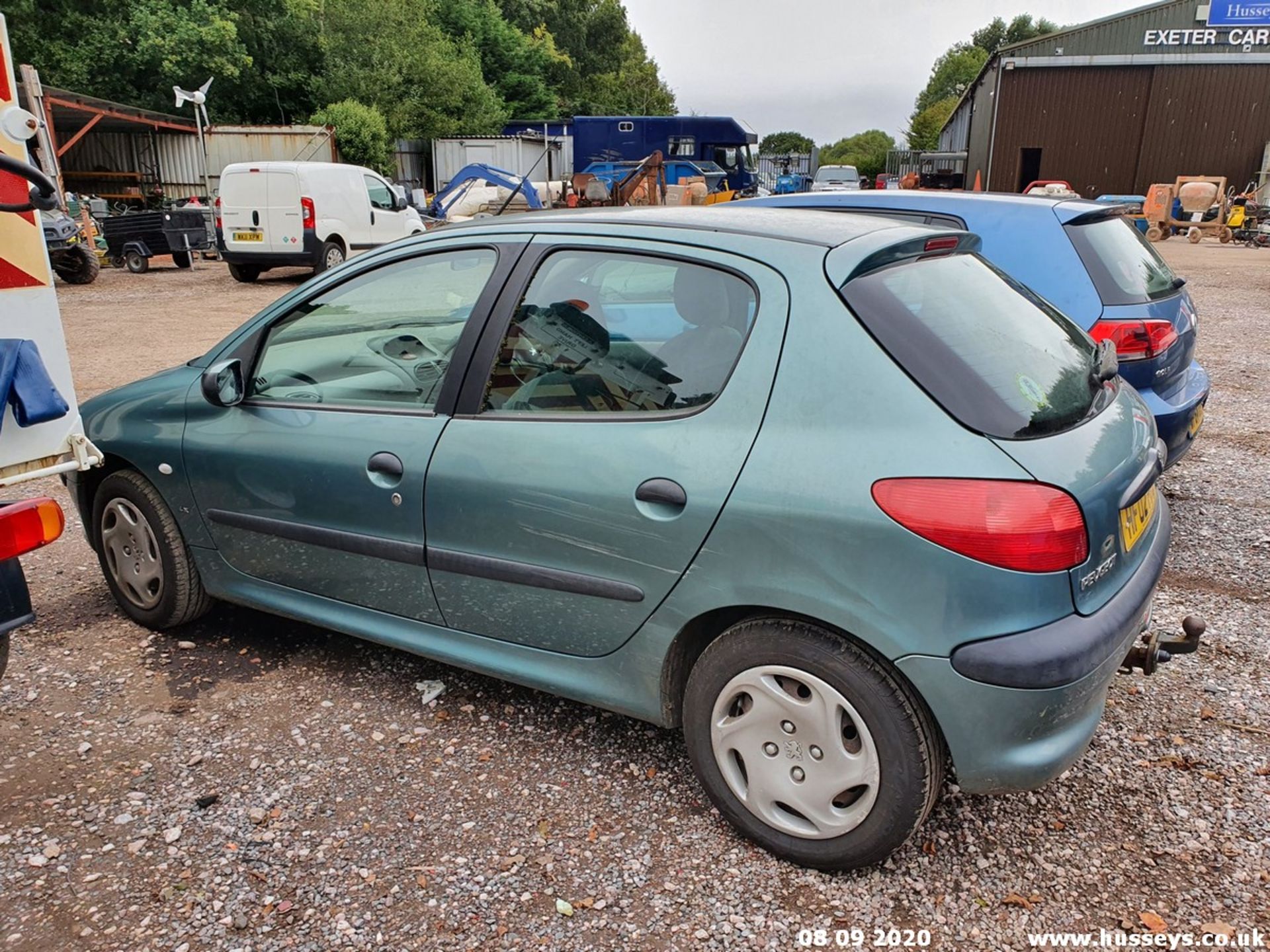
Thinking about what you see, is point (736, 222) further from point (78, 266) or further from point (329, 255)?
point (78, 266)

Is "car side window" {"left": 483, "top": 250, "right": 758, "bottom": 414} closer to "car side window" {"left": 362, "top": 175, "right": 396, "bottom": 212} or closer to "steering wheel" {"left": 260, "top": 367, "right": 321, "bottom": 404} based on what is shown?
"steering wheel" {"left": 260, "top": 367, "right": 321, "bottom": 404}

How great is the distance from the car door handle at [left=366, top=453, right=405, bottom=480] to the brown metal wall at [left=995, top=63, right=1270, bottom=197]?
34.9 m

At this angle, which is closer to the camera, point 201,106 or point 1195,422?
point 1195,422

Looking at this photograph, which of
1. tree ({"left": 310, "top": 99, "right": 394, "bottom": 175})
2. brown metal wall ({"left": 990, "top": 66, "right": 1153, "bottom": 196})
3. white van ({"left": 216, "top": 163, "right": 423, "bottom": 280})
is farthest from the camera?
brown metal wall ({"left": 990, "top": 66, "right": 1153, "bottom": 196})

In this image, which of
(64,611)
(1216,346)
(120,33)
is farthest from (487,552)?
(120,33)

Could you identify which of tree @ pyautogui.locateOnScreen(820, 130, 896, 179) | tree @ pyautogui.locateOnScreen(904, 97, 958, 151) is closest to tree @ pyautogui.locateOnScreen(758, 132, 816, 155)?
tree @ pyautogui.locateOnScreen(820, 130, 896, 179)

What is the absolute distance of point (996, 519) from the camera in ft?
6.67

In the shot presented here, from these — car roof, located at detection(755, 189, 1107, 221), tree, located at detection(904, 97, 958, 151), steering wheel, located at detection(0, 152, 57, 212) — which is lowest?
car roof, located at detection(755, 189, 1107, 221)

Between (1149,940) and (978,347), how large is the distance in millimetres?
1463

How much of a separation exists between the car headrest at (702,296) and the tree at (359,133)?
29096 mm

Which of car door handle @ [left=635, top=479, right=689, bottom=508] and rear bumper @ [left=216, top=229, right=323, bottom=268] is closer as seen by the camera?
car door handle @ [left=635, top=479, right=689, bottom=508]

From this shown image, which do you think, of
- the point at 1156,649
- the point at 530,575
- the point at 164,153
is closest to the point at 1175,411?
the point at 1156,649

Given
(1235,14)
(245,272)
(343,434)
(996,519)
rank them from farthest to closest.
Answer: (1235,14) < (245,272) < (343,434) < (996,519)

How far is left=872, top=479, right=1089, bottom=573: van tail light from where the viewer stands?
203cm
